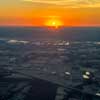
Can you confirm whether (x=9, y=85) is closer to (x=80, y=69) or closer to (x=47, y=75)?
(x=47, y=75)

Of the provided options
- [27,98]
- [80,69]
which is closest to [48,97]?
[27,98]

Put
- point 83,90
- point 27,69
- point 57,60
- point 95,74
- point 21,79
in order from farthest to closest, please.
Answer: point 57,60, point 27,69, point 95,74, point 21,79, point 83,90

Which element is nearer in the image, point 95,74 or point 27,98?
point 27,98

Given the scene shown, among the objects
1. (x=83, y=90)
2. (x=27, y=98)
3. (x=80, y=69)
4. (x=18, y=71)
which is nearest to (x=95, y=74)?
(x=80, y=69)

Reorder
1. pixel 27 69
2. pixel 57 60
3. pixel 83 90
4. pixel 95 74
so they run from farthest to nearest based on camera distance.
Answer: pixel 57 60, pixel 27 69, pixel 95 74, pixel 83 90

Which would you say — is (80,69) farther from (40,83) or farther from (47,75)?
(40,83)

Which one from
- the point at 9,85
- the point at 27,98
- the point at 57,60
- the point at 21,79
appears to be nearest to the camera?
the point at 27,98

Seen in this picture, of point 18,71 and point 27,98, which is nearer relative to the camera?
point 27,98

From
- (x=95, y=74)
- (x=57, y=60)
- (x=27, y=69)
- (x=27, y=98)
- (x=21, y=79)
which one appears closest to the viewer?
(x=27, y=98)
